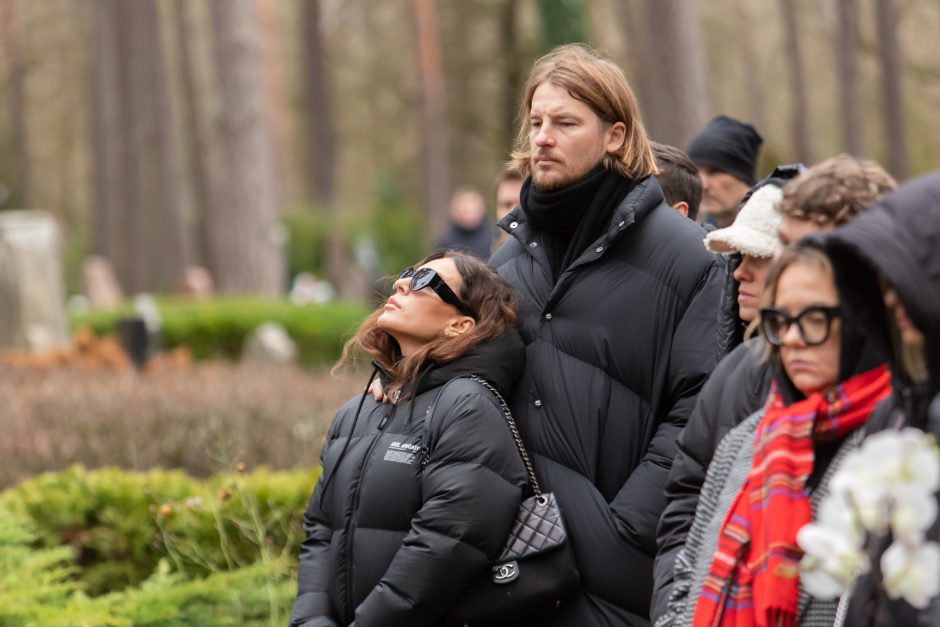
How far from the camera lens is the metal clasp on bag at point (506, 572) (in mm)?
3195

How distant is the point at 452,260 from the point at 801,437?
1.43 metres

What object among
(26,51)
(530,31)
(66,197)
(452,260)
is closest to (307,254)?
(530,31)

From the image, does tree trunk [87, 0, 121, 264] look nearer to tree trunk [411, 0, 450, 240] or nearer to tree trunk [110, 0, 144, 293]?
tree trunk [110, 0, 144, 293]

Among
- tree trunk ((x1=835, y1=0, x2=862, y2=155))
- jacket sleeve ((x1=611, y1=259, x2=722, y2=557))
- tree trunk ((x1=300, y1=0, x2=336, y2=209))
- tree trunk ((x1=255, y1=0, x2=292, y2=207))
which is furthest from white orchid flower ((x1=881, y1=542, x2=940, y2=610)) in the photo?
tree trunk ((x1=255, y1=0, x2=292, y2=207))

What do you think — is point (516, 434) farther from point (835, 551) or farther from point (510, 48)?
point (510, 48)

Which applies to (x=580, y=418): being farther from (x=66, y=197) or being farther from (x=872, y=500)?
(x=66, y=197)

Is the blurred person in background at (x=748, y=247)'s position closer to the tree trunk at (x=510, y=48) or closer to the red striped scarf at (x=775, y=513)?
the red striped scarf at (x=775, y=513)

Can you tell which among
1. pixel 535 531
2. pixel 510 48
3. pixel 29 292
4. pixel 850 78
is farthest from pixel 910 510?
pixel 510 48

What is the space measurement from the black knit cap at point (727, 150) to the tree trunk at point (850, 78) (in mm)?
19056

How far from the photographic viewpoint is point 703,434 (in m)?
2.70

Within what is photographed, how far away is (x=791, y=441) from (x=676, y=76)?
10.4 meters

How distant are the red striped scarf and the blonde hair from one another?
47.6 inches

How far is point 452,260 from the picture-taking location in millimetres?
3564

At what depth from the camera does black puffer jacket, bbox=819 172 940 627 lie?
199 centimetres
